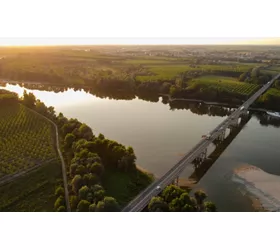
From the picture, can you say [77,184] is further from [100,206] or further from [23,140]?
[23,140]

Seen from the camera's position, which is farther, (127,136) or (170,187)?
(127,136)

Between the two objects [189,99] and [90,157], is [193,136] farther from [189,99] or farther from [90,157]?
[189,99]

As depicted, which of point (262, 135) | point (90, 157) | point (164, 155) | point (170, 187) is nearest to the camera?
point (170, 187)

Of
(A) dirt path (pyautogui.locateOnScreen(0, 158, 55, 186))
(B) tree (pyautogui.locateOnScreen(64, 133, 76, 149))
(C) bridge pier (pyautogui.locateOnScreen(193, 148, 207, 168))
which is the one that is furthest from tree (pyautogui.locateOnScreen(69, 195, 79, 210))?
(C) bridge pier (pyautogui.locateOnScreen(193, 148, 207, 168))

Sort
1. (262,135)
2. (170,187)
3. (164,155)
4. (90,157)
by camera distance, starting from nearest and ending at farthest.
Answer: (170,187) < (90,157) < (164,155) < (262,135)

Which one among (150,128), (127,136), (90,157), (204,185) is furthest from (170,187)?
(150,128)

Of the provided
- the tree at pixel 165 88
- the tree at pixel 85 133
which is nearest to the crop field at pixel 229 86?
the tree at pixel 165 88

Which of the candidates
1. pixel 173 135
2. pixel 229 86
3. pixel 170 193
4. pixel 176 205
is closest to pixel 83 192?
pixel 170 193
